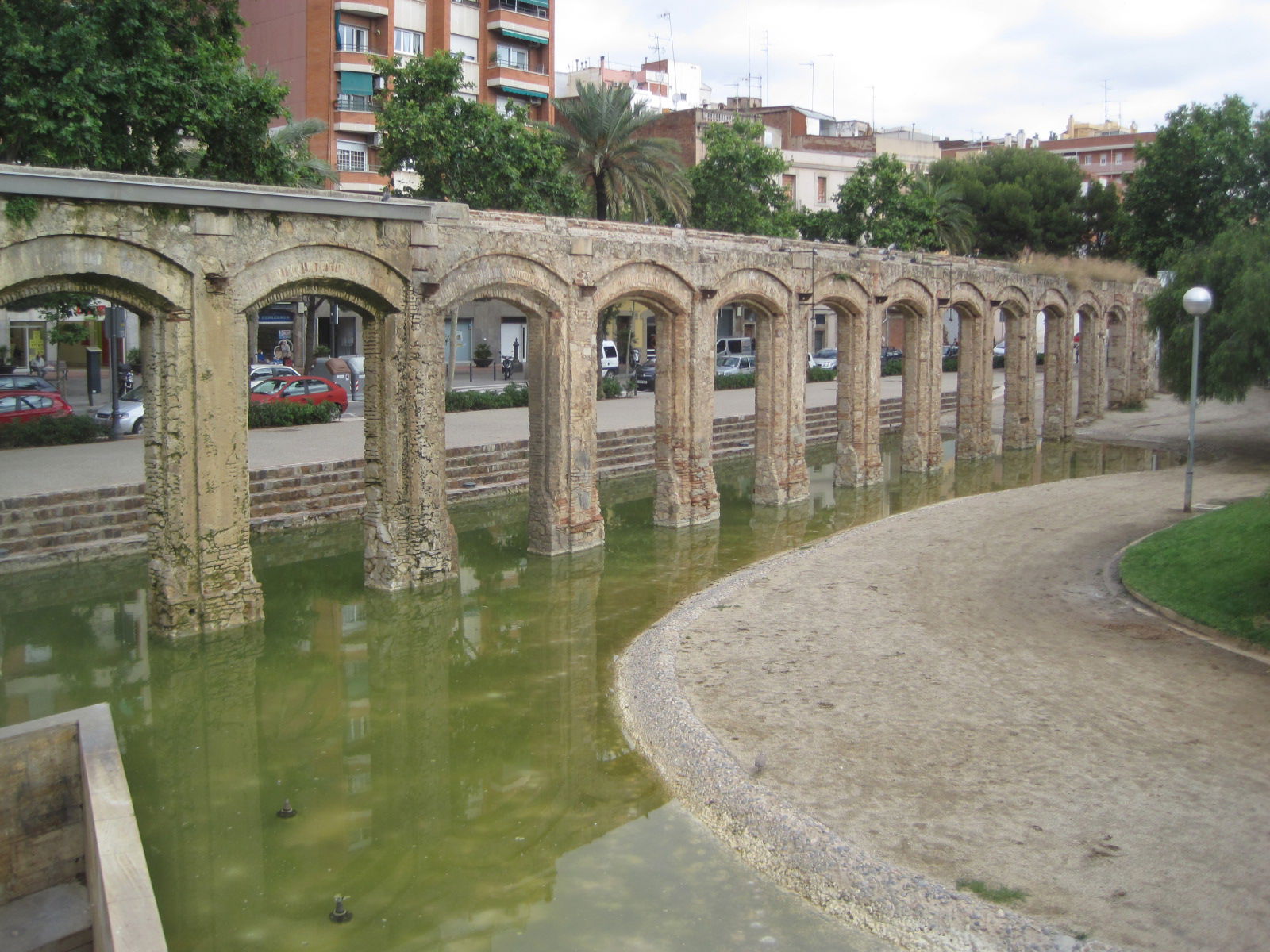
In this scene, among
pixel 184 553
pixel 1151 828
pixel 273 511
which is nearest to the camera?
pixel 1151 828

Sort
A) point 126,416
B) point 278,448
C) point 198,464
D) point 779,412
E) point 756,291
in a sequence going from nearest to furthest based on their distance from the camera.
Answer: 1. point 198,464
2. point 756,291
3. point 779,412
4. point 278,448
5. point 126,416

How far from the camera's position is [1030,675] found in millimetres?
11125

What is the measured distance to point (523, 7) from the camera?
43781mm

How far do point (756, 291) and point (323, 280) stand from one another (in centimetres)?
843

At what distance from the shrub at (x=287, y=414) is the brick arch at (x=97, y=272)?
12.4m

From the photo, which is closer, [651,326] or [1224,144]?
[1224,144]

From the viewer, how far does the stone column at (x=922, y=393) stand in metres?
24.9

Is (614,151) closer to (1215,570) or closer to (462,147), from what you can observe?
(462,147)

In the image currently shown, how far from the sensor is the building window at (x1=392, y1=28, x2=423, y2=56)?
4031 cm

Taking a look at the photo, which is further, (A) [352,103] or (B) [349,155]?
(B) [349,155]

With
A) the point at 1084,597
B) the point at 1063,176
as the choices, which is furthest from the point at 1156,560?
the point at 1063,176

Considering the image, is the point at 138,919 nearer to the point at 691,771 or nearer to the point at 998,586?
the point at 691,771

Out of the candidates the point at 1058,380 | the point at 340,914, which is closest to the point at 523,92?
the point at 1058,380

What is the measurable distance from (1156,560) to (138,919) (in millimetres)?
12813
